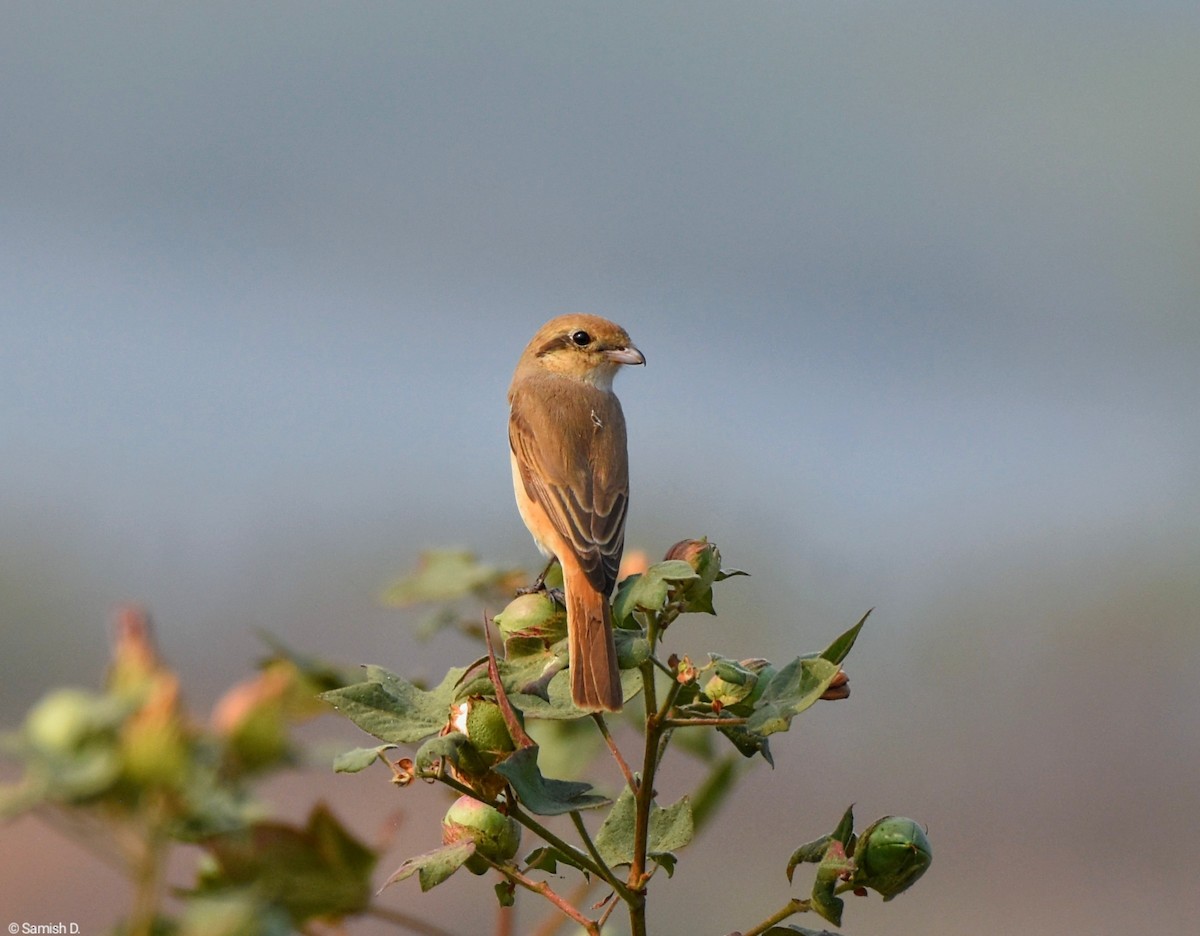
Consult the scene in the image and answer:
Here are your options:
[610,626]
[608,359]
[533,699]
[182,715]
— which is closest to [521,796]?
[533,699]

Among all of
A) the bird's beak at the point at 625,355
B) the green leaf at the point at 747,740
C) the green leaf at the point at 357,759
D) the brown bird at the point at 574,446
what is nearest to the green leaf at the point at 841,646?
the green leaf at the point at 747,740

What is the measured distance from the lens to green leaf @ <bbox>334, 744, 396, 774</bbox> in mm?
1337

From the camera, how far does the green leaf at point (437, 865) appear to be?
1.35 meters

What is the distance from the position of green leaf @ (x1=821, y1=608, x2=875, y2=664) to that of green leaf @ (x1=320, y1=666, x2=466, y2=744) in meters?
0.39

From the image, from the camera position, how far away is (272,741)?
117 centimetres

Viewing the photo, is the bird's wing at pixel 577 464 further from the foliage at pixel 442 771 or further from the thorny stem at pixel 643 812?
the thorny stem at pixel 643 812

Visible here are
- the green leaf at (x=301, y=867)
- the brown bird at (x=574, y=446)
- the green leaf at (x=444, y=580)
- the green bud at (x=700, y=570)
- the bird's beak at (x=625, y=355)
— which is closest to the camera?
the green leaf at (x=301, y=867)

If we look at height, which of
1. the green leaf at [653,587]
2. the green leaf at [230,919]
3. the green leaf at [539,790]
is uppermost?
the green leaf at [653,587]

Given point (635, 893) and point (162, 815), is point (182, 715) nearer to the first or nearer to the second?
point (162, 815)

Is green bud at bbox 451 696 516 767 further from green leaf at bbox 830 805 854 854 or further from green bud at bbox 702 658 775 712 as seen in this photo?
green leaf at bbox 830 805 854 854

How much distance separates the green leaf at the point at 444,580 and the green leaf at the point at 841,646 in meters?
0.63

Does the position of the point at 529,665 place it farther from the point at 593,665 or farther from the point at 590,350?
the point at 590,350

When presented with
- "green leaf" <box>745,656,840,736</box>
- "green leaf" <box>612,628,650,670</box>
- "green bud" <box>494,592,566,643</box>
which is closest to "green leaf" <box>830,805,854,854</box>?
"green leaf" <box>745,656,840,736</box>

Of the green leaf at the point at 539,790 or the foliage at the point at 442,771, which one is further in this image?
the green leaf at the point at 539,790
